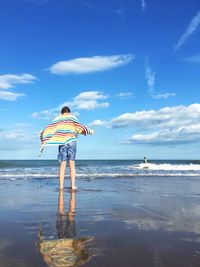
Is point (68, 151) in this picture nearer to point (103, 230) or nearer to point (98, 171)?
point (103, 230)

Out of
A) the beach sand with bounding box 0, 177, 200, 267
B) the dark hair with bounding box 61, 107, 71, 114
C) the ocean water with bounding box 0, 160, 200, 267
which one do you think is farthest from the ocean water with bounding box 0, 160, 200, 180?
the beach sand with bounding box 0, 177, 200, 267

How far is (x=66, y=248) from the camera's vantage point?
3.62m

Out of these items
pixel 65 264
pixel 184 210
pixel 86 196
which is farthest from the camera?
pixel 86 196

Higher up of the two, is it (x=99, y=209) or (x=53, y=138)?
(x=53, y=138)

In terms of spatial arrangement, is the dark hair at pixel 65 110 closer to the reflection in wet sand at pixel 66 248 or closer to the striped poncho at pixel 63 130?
the striped poncho at pixel 63 130

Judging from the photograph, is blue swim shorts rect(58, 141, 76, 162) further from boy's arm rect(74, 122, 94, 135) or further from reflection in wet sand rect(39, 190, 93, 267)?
reflection in wet sand rect(39, 190, 93, 267)

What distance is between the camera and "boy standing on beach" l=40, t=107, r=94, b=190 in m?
9.45

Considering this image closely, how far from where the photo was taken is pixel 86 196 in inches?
317

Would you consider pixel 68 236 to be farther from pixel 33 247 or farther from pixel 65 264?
pixel 65 264

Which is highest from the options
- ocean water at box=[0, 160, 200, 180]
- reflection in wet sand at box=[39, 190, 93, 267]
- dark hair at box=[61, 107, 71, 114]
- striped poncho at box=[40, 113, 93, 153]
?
dark hair at box=[61, 107, 71, 114]

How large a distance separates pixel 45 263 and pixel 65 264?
18 centimetres

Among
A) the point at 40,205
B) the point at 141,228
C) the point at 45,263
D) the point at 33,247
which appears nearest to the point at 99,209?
the point at 40,205

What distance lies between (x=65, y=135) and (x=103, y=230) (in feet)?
17.0

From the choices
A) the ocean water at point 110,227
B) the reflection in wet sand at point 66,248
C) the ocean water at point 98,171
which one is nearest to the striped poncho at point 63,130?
the ocean water at point 110,227
